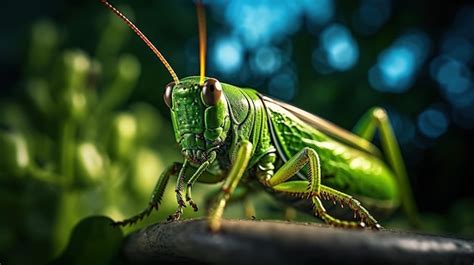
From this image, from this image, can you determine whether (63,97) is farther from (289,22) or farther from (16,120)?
(289,22)

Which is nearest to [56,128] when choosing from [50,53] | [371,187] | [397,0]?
[50,53]

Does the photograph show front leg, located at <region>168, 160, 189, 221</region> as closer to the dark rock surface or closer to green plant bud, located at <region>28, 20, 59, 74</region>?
the dark rock surface

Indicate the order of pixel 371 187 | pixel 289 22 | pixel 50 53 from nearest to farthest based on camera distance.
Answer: pixel 371 187 → pixel 50 53 → pixel 289 22

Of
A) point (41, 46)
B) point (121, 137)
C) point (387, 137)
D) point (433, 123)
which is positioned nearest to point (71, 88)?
point (121, 137)

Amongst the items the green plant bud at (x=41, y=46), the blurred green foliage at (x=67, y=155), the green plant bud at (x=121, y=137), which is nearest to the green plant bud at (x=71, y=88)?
the blurred green foliage at (x=67, y=155)

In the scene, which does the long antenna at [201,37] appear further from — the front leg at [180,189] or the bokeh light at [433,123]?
the bokeh light at [433,123]
